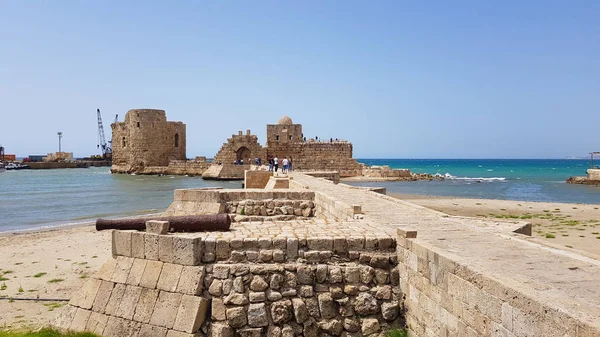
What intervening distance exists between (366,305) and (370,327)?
0.80 feet

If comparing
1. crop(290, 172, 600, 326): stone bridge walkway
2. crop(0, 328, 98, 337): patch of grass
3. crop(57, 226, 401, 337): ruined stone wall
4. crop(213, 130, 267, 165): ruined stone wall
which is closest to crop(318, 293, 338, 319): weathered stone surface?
crop(57, 226, 401, 337): ruined stone wall

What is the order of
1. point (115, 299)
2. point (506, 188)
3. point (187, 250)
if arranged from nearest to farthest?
point (187, 250) → point (115, 299) → point (506, 188)

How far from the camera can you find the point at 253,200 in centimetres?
1137

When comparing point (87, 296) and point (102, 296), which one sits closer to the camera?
point (102, 296)

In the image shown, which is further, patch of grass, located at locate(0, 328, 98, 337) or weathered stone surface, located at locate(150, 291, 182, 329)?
patch of grass, located at locate(0, 328, 98, 337)

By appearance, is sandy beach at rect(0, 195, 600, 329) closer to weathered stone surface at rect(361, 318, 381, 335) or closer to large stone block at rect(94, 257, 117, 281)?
large stone block at rect(94, 257, 117, 281)

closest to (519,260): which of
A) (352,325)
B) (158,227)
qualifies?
(352,325)

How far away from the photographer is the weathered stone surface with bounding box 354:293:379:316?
18.4 feet

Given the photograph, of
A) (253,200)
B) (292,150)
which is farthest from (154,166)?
(253,200)

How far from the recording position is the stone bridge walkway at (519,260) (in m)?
3.40

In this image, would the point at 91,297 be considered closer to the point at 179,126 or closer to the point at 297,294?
the point at 297,294

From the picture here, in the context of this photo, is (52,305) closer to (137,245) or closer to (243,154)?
(137,245)

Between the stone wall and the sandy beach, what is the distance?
5.59 feet

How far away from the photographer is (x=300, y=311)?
5590 millimetres
